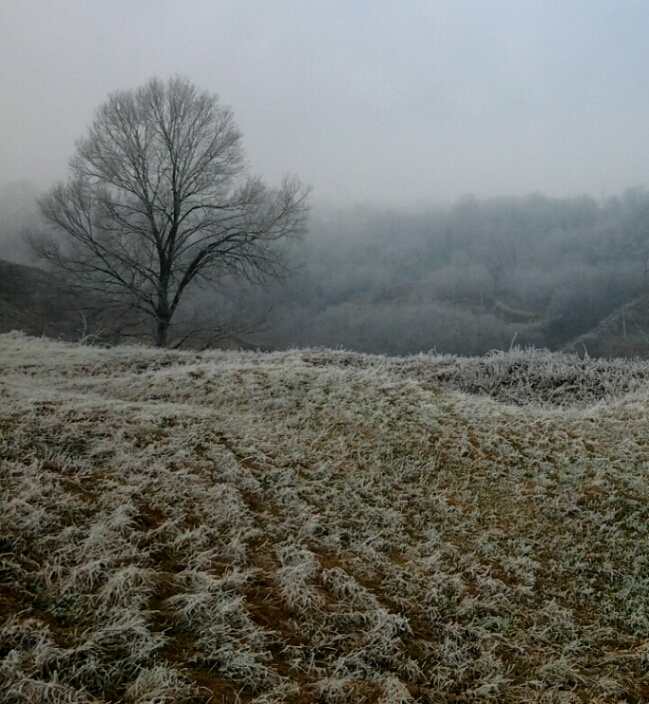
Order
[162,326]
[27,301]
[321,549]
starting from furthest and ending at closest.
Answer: [27,301]
[162,326]
[321,549]

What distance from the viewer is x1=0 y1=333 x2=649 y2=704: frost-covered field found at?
146 inches

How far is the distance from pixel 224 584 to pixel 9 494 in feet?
7.36

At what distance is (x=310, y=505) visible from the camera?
19.6 ft

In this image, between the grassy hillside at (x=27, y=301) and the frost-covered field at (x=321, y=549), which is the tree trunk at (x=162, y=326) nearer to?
the grassy hillside at (x=27, y=301)

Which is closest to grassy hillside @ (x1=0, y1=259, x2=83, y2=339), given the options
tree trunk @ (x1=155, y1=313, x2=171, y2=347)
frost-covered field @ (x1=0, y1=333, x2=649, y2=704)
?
tree trunk @ (x1=155, y1=313, x2=171, y2=347)

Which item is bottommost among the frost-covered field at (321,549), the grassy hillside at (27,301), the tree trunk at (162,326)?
the frost-covered field at (321,549)

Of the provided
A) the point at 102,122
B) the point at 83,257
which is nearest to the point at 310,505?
the point at 83,257

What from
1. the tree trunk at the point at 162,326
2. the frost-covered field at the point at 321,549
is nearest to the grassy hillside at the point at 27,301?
the tree trunk at the point at 162,326

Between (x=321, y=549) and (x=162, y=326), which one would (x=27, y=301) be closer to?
(x=162, y=326)

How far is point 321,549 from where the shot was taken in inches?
207

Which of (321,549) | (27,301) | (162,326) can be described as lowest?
(321,549)

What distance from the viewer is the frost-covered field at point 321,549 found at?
3713 millimetres

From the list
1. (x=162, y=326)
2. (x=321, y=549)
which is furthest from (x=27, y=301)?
(x=321, y=549)

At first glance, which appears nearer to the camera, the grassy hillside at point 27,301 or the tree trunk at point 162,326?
the tree trunk at point 162,326
